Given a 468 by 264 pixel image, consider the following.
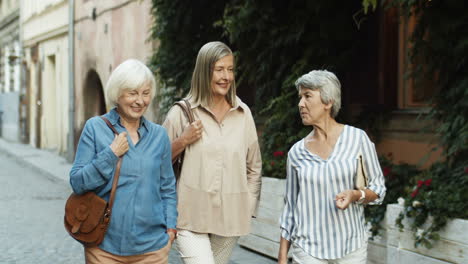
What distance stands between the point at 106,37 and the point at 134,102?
1353 centimetres

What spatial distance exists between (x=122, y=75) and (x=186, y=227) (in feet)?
3.05

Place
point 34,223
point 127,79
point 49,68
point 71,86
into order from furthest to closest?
point 49,68 < point 71,86 < point 34,223 < point 127,79

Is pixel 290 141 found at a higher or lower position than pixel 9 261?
higher

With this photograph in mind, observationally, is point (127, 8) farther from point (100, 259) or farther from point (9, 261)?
point (100, 259)

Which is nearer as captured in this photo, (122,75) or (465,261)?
(122,75)

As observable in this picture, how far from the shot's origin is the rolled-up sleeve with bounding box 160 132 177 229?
11.4 ft

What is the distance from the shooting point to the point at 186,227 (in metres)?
3.83

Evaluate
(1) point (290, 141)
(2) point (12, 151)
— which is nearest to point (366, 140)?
(1) point (290, 141)

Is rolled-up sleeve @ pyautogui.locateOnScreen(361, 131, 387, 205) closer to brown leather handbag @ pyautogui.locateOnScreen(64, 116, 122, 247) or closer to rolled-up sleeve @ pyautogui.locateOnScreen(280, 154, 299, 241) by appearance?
rolled-up sleeve @ pyautogui.locateOnScreen(280, 154, 299, 241)

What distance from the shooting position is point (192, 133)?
380 cm

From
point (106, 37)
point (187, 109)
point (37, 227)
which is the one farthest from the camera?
point (106, 37)

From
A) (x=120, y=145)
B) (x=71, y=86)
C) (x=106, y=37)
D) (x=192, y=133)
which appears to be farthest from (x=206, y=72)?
(x=71, y=86)

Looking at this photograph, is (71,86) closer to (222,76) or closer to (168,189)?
(222,76)

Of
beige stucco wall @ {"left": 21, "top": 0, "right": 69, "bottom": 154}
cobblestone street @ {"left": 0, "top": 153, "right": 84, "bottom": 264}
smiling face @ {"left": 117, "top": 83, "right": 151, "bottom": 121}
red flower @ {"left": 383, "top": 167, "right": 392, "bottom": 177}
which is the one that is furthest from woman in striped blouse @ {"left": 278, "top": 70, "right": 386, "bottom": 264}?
beige stucco wall @ {"left": 21, "top": 0, "right": 69, "bottom": 154}
